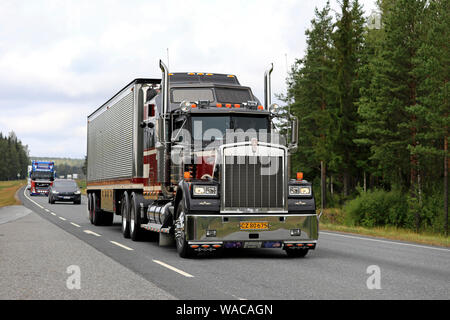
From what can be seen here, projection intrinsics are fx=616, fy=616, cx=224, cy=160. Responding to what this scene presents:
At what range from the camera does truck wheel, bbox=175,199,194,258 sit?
11.5 meters

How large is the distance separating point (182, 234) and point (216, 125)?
2428 mm

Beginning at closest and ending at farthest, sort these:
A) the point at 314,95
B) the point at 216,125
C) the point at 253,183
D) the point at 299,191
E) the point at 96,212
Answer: the point at 253,183
the point at 299,191
the point at 216,125
the point at 96,212
the point at 314,95

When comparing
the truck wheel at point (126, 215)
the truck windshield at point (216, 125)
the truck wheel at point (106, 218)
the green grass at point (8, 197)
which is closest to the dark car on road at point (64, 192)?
the green grass at point (8, 197)

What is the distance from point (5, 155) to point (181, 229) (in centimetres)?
19534

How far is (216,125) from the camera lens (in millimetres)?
12688

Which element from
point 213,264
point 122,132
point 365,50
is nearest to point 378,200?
point 365,50

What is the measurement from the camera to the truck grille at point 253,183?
11406 millimetres

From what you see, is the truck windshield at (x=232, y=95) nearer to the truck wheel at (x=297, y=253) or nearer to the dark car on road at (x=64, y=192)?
the truck wheel at (x=297, y=253)

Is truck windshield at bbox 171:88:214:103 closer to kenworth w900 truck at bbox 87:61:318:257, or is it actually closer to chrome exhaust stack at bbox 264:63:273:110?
kenworth w900 truck at bbox 87:61:318:257

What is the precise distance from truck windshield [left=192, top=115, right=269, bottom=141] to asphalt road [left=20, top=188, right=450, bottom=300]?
2.47m

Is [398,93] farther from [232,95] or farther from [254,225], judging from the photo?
[254,225]
